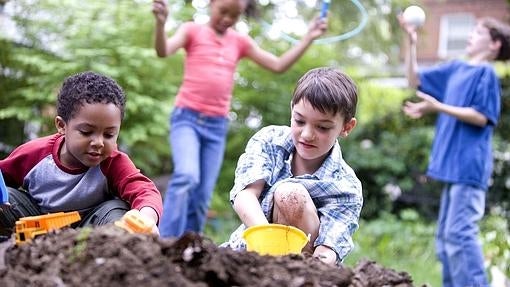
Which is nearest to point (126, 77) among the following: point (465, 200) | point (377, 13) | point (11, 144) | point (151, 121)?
point (151, 121)

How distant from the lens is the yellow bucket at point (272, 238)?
1.98 meters

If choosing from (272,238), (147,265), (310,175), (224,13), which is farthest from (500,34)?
(147,265)

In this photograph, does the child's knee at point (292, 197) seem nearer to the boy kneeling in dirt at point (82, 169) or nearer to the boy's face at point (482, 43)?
the boy kneeling in dirt at point (82, 169)

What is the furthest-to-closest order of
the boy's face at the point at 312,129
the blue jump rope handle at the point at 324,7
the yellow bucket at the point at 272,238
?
1. the blue jump rope handle at the point at 324,7
2. the boy's face at the point at 312,129
3. the yellow bucket at the point at 272,238

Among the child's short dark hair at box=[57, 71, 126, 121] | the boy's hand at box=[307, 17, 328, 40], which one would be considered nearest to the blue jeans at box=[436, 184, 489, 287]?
the boy's hand at box=[307, 17, 328, 40]

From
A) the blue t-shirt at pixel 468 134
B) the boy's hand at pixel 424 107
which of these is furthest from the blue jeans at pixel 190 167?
the blue t-shirt at pixel 468 134

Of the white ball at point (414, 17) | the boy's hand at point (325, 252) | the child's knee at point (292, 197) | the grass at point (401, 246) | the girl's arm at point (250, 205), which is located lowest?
the grass at point (401, 246)

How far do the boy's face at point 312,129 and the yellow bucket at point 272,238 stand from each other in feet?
→ 1.77

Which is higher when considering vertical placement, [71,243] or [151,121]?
[71,243]

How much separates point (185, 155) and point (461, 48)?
18964 millimetres

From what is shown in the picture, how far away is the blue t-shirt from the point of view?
165 inches

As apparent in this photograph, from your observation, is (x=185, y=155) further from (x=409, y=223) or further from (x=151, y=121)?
(x=409, y=223)

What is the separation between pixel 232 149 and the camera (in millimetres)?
7840

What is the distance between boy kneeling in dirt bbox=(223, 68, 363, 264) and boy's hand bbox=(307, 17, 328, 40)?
5.64ft
